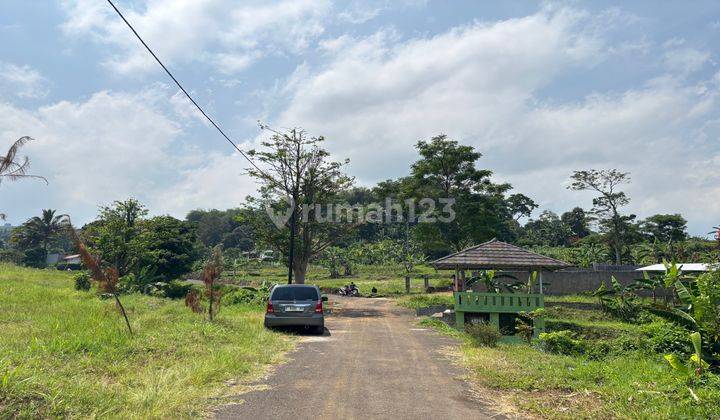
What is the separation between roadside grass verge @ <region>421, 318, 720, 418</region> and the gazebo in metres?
7.68

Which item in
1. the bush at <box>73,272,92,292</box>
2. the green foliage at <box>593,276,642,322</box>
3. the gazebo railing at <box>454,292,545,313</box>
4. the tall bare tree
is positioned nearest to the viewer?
the tall bare tree

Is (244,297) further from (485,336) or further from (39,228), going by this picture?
(39,228)

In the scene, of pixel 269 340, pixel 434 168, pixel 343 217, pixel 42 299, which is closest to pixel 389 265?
pixel 434 168

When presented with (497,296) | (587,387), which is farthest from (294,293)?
(587,387)

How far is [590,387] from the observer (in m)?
7.51

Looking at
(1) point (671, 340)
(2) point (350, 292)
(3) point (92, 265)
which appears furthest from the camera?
(2) point (350, 292)

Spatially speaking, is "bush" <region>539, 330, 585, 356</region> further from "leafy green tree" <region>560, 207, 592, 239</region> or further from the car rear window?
"leafy green tree" <region>560, 207, 592, 239</region>

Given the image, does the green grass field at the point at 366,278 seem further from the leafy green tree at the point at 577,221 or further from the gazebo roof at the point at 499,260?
the leafy green tree at the point at 577,221

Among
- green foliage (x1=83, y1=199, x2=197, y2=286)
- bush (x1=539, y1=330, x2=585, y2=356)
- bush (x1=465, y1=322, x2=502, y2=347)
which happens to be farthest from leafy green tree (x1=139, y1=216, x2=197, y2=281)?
bush (x1=539, y1=330, x2=585, y2=356)

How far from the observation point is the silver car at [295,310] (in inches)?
566

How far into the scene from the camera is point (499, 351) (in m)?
11.4

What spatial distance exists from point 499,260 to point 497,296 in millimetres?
1615

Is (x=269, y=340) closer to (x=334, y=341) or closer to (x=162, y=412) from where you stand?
(x=334, y=341)

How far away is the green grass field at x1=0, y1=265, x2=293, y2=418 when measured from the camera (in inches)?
219
